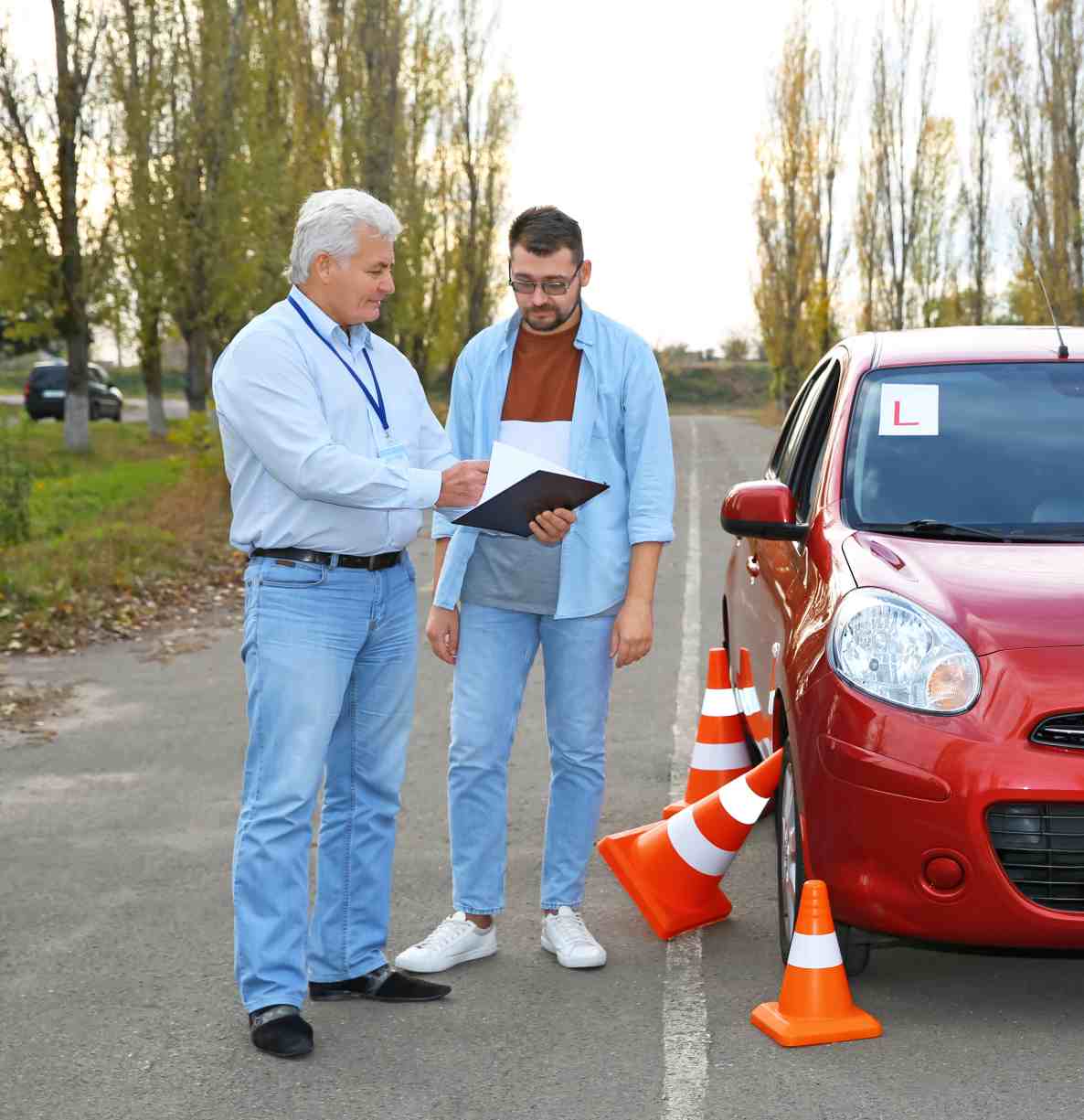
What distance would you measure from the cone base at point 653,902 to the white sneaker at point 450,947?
1.61 feet

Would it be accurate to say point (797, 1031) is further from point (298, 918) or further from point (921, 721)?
point (298, 918)

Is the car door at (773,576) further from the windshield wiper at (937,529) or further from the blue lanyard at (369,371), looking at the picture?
the blue lanyard at (369,371)

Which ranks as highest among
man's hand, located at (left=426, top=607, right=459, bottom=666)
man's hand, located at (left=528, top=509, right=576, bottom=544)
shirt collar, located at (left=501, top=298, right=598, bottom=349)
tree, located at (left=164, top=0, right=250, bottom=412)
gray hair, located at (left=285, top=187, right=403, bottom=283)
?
tree, located at (left=164, top=0, right=250, bottom=412)

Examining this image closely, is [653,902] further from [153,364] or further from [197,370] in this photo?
[153,364]

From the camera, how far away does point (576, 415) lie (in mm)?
4707

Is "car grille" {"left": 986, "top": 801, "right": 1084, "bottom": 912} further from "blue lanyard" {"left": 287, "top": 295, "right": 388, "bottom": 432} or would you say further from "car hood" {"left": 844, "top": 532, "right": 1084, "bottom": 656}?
"blue lanyard" {"left": 287, "top": 295, "right": 388, "bottom": 432}

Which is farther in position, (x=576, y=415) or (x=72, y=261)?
(x=72, y=261)

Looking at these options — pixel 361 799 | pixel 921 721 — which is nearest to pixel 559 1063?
pixel 361 799

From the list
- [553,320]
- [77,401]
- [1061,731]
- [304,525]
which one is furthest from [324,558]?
[77,401]

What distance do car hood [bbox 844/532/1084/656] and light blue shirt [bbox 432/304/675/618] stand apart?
61 centimetres

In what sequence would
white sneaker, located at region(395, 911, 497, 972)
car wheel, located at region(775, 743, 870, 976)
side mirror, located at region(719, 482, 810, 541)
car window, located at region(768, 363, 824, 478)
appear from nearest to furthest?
car wheel, located at region(775, 743, 870, 976) → white sneaker, located at region(395, 911, 497, 972) → side mirror, located at region(719, 482, 810, 541) → car window, located at region(768, 363, 824, 478)

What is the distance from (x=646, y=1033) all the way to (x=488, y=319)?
41004 millimetres

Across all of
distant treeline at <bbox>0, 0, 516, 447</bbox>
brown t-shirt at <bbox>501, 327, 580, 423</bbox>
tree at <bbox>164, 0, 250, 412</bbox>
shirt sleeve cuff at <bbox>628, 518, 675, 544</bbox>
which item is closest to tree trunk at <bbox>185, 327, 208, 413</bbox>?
distant treeline at <bbox>0, 0, 516, 447</bbox>

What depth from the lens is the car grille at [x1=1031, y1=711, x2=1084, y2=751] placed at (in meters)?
3.89
